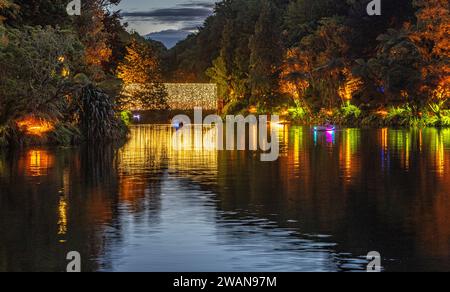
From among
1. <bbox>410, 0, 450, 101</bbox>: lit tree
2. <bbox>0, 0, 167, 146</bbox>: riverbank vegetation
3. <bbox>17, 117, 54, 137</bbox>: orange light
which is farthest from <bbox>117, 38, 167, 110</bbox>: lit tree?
<bbox>17, 117, 54, 137</bbox>: orange light

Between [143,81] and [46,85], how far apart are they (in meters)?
51.3

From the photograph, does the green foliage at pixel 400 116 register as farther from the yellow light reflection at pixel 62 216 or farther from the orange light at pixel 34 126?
the yellow light reflection at pixel 62 216

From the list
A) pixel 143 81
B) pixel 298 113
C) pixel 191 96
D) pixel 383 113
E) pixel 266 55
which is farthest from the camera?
pixel 191 96

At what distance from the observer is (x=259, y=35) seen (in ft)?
308

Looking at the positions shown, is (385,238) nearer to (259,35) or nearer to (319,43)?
(319,43)

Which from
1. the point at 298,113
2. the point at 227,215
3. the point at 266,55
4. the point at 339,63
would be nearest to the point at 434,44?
the point at 339,63

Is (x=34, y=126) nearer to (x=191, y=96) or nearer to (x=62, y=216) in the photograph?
(x=62, y=216)

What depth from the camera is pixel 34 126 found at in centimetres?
4091

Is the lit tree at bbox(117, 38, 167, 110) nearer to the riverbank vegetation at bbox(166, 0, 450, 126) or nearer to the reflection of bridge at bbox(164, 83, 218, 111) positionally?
the reflection of bridge at bbox(164, 83, 218, 111)

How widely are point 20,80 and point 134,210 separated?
23.8m

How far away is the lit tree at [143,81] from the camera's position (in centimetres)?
9031

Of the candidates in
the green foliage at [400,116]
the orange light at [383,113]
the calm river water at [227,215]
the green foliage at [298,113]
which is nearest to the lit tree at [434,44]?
the green foliage at [400,116]

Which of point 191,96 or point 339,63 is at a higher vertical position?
Result: point 339,63

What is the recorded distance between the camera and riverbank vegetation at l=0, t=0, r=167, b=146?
1540 inches
